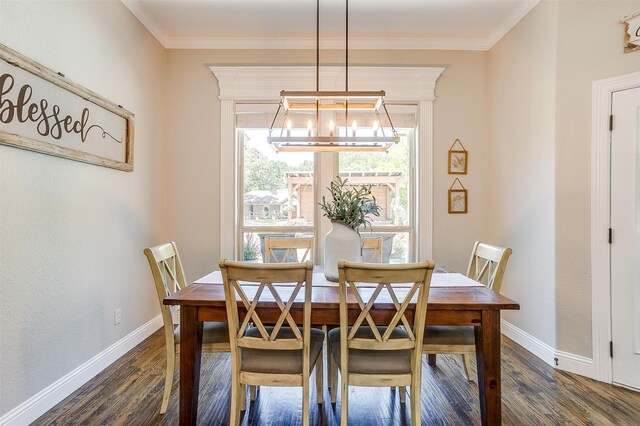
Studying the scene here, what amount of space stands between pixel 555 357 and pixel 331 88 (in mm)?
3034

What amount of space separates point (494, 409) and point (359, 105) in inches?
75.1

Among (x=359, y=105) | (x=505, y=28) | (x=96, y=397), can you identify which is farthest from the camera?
(x=505, y=28)

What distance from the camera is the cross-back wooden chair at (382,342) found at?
145 centimetres

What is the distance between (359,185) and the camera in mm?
3492

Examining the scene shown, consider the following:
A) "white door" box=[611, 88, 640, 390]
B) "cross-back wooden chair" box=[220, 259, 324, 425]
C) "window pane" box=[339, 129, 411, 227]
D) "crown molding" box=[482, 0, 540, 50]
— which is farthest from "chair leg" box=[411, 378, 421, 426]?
"crown molding" box=[482, 0, 540, 50]

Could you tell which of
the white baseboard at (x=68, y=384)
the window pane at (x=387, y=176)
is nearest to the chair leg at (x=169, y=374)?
the white baseboard at (x=68, y=384)

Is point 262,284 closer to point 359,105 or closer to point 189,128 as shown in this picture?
point 359,105

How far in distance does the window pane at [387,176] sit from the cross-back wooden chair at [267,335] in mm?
2113

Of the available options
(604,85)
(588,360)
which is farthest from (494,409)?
(604,85)

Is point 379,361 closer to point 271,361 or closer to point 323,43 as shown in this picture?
point 271,361

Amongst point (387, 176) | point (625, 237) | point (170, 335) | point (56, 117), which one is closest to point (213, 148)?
point (56, 117)

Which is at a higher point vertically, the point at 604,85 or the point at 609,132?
the point at 604,85

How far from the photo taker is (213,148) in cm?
342

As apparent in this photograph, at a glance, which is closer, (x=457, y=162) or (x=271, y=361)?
(x=271, y=361)
